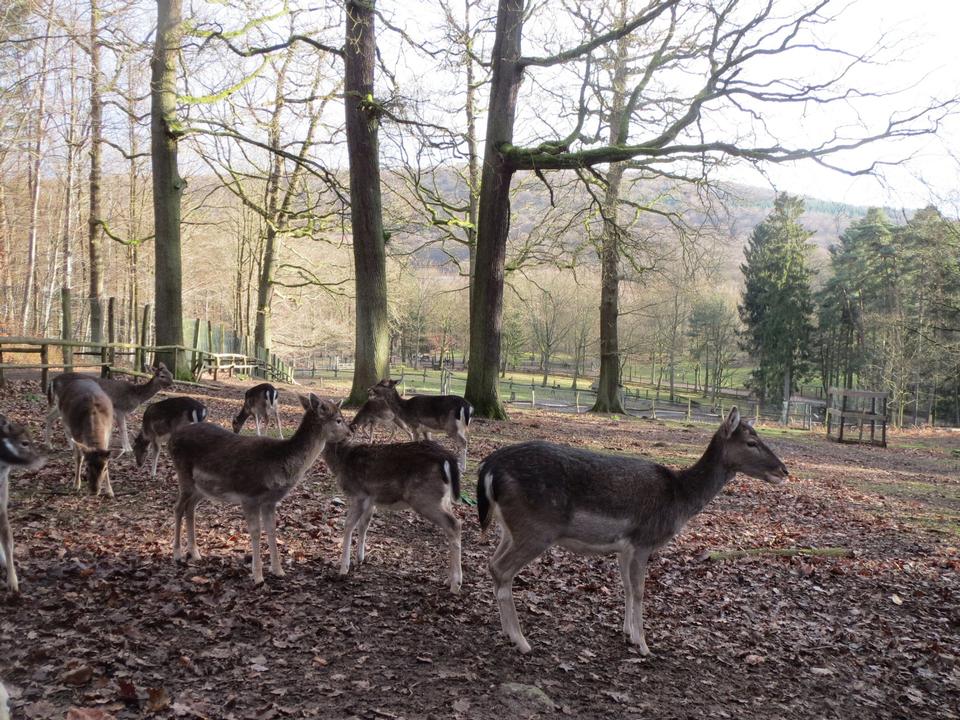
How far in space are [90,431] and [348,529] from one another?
358 cm

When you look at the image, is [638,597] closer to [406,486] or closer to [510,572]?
[510,572]

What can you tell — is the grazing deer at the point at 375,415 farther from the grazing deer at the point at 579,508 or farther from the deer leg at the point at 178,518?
the grazing deer at the point at 579,508

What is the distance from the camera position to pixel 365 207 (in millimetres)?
15484

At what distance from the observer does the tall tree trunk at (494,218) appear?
15.8m

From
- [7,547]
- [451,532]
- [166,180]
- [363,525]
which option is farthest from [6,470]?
[166,180]

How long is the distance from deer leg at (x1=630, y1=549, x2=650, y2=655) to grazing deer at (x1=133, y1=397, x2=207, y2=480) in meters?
5.37

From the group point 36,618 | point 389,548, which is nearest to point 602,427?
point 389,548

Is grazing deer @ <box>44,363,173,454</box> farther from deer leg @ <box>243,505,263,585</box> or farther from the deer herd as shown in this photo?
deer leg @ <box>243,505,263,585</box>

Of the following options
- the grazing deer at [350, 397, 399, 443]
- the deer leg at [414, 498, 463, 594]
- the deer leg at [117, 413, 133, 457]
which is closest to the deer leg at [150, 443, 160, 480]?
the deer leg at [117, 413, 133, 457]

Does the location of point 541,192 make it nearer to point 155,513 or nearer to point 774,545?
point 774,545

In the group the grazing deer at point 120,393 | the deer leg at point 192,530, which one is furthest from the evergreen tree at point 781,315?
the deer leg at point 192,530

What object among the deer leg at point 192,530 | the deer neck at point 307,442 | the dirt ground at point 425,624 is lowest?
the dirt ground at point 425,624

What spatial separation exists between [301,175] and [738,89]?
15.4 meters

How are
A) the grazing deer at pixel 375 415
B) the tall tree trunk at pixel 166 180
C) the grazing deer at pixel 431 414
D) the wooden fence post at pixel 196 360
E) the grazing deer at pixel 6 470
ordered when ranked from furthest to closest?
the wooden fence post at pixel 196 360, the tall tree trunk at pixel 166 180, the grazing deer at pixel 375 415, the grazing deer at pixel 431 414, the grazing deer at pixel 6 470
